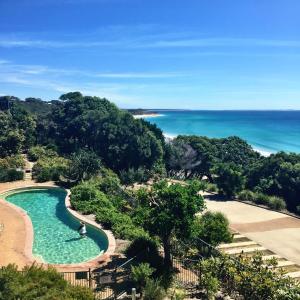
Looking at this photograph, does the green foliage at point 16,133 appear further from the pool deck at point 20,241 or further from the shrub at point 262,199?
the shrub at point 262,199

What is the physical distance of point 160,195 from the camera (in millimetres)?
15148

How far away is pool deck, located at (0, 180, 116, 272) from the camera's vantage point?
16047 millimetres

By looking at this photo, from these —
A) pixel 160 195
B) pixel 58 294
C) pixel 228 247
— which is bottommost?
pixel 228 247

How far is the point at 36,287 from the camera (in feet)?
36.5

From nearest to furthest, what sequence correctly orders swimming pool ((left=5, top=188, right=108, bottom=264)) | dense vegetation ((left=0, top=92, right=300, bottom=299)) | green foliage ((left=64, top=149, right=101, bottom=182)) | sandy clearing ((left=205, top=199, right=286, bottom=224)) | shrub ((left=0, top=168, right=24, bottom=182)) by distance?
dense vegetation ((left=0, top=92, right=300, bottom=299))
swimming pool ((left=5, top=188, right=108, bottom=264))
sandy clearing ((left=205, top=199, right=286, bottom=224))
green foliage ((left=64, top=149, right=101, bottom=182))
shrub ((left=0, top=168, right=24, bottom=182))

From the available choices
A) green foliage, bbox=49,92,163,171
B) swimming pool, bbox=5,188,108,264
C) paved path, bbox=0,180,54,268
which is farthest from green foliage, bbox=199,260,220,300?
green foliage, bbox=49,92,163,171

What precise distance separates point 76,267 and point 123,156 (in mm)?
24218

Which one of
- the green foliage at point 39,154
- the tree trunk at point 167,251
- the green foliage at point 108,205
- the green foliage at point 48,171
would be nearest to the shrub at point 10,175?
the green foliage at point 48,171

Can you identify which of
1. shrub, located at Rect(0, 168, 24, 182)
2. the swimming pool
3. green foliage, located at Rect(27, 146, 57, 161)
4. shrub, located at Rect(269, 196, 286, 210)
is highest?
green foliage, located at Rect(27, 146, 57, 161)

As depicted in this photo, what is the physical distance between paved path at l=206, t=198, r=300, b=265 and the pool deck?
788 centimetres

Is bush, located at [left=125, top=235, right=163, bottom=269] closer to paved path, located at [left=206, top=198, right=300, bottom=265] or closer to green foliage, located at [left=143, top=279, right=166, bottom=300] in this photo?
green foliage, located at [left=143, top=279, right=166, bottom=300]

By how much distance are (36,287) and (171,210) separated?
18.4 ft

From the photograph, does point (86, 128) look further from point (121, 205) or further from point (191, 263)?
point (191, 263)

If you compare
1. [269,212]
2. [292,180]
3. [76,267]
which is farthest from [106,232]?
[292,180]
